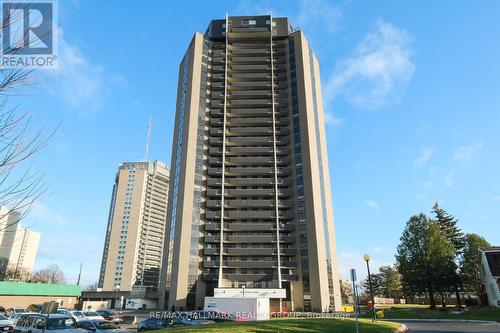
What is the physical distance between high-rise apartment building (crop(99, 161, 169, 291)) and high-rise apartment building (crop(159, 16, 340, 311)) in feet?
285

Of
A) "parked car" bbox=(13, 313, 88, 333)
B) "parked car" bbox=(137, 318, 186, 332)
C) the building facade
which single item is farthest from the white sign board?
"parked car" bbox=(13, 313, 88, 333)

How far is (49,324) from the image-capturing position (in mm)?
15758

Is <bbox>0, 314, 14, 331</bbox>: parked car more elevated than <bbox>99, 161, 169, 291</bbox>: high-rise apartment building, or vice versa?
<bbox>99, 161, 169, 291</bbox>: high-rise apartment building

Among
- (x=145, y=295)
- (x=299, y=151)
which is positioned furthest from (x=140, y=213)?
(x=299, y=151)

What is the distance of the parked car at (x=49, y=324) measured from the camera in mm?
15586

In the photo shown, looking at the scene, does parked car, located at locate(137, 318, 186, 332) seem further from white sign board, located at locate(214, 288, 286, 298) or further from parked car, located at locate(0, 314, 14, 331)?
white sign board, located at locate(214, 288, 286, 298)

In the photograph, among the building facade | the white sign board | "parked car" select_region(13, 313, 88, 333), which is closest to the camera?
"parked car" select_region(13, 313, 88, 333)

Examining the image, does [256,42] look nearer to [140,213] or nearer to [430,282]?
[430,282]

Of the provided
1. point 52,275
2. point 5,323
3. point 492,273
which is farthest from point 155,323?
point 52,275

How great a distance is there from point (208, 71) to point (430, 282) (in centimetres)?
7126

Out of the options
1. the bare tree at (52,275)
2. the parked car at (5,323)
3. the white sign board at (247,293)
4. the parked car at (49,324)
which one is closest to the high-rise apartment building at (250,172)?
the white sign board at (247,293)

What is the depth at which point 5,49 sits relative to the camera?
5844mm

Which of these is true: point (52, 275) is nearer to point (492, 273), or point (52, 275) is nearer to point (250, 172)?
point (250, 172)

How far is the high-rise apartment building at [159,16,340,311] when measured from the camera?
7263 cm
